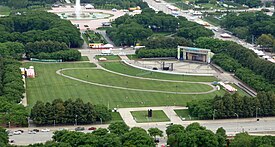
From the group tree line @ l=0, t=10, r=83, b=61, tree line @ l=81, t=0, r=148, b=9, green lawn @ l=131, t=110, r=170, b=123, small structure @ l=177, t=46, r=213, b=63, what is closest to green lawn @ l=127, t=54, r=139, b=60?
small structure @ l=177, t=46, r=213, b=63

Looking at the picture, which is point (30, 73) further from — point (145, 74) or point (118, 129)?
point (118, 129)

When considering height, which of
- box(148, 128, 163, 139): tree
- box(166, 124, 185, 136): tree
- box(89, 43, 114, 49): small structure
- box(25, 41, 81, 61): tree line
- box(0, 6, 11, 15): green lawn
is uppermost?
box(0, 6, 11, 15): green lawn

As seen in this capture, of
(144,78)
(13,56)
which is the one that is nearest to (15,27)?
(13,56)

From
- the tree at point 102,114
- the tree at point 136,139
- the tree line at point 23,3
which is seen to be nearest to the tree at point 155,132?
the tree at point 136,139

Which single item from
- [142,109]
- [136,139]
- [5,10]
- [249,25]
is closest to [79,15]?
[5,10]

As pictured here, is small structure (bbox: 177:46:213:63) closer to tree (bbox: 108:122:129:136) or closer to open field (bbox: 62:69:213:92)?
open field (bbox: 62:69:213:92)

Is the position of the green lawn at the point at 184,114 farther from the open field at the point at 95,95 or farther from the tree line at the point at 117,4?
the tree line at the point at 117,4
